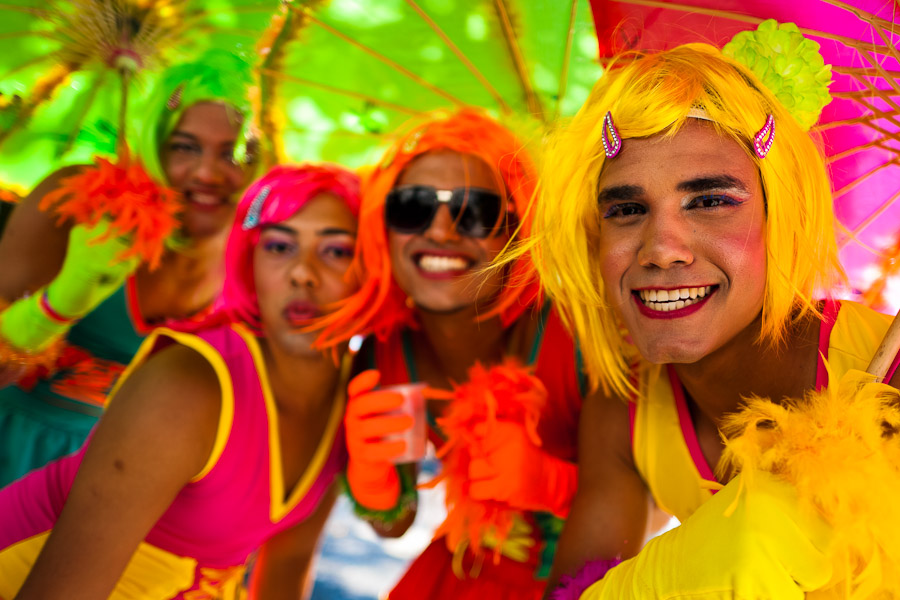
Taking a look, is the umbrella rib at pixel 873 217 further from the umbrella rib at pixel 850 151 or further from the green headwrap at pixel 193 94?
the green headwrap at pixel 193 94

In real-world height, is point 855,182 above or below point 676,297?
above

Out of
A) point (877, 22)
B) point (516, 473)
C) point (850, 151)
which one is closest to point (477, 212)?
point (516, 473)

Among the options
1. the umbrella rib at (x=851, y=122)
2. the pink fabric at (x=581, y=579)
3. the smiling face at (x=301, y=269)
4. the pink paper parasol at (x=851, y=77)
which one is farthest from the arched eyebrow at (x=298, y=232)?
the umbrella rib at (x=851, y=122)

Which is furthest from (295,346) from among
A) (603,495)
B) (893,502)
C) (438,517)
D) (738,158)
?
(438,517)

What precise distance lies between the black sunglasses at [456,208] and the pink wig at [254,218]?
0.18 meters

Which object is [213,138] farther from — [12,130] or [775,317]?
[775,317]

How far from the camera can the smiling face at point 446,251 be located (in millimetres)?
2078

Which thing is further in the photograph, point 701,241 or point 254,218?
point 254,218

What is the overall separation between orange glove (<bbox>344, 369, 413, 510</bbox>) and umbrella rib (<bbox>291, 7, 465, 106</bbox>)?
35.8 inches

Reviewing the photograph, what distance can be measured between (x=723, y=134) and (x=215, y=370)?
1287 millimetres

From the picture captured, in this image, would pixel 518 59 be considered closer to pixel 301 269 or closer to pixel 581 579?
pixel 301 269

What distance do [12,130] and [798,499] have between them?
277cm

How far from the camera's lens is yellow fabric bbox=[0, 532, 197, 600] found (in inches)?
71.6

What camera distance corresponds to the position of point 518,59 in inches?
85.7
